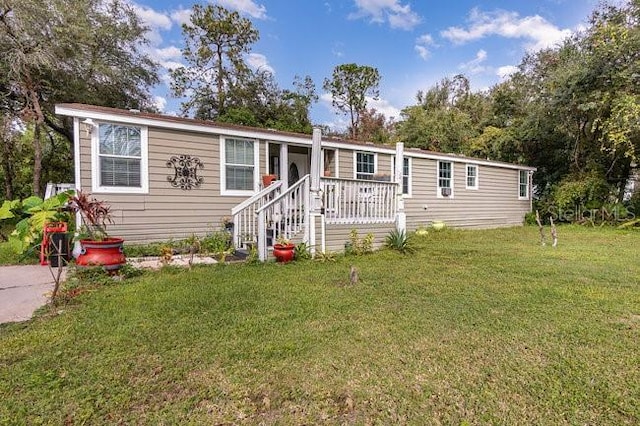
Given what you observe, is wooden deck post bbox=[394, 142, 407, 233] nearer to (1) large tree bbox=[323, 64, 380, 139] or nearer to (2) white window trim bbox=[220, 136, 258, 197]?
(2) white window trim bbox=[220, 136, 258, 197]

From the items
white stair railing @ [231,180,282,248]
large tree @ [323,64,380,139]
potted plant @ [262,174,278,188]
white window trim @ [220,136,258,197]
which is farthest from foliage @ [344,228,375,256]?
large tree @ [323,64,380,139]

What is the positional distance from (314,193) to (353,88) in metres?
20.0

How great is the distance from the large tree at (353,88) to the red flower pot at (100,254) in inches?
833

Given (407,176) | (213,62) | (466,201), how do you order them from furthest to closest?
1. (213,62)
2. (466,201)
3. (407,176)

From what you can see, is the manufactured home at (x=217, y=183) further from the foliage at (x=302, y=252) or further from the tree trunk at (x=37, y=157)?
the tree trunk at (x=37, y=157)

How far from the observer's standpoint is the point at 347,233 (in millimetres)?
6965

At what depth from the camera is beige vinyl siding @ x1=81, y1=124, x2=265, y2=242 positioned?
641 cm

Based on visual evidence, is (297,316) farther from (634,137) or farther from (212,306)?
(634,137)

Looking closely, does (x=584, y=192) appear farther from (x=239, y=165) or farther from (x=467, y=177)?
(x=239, y=165)

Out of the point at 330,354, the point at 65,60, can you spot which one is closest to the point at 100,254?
the point at 330,354

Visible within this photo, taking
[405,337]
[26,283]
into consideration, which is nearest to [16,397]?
[405,337]

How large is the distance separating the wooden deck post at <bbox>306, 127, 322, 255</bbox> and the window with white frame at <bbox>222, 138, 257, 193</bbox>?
6.87 ft

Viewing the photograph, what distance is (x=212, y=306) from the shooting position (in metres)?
3.56

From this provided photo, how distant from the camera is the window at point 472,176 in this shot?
40.3ft
